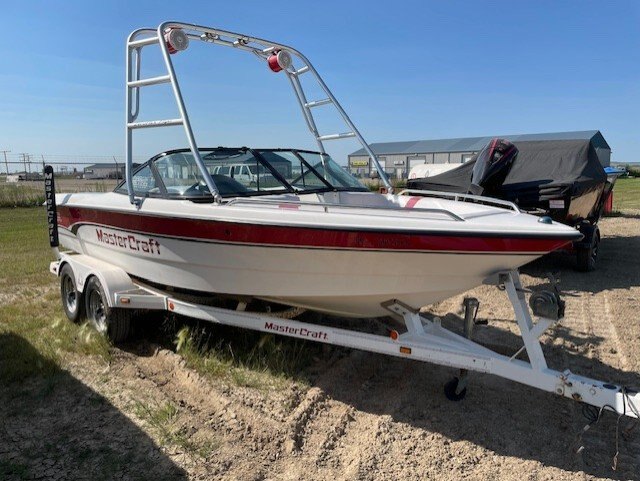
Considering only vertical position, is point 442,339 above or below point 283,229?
below

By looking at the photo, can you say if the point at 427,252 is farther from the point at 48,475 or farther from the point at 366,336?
the point at 48,475

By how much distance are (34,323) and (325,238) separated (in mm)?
3394

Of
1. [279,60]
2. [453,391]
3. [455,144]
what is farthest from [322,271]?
[455,144]

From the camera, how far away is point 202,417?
130 inches

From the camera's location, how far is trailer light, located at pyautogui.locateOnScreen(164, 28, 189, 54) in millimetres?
4070

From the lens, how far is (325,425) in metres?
3.23

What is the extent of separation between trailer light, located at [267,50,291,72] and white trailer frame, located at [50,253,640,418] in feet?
7.60

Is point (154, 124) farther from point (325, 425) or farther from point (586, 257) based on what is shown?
point (586, 257)

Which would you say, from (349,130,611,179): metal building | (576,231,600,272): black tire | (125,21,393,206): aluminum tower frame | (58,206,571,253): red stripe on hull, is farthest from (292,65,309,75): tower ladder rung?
(349,130,611,179): metal building

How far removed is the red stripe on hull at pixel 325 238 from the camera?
291 cm

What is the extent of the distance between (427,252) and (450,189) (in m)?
5.54

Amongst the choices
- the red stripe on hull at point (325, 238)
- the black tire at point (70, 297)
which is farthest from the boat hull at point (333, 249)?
the black tire at point (70, 297)

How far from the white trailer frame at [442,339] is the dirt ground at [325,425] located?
0.37 m

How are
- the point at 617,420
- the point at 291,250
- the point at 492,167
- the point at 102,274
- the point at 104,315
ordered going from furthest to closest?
the point at 492,167, the point at 104,315, the point at 102,274, the point at 291,250, the point at 617,420
